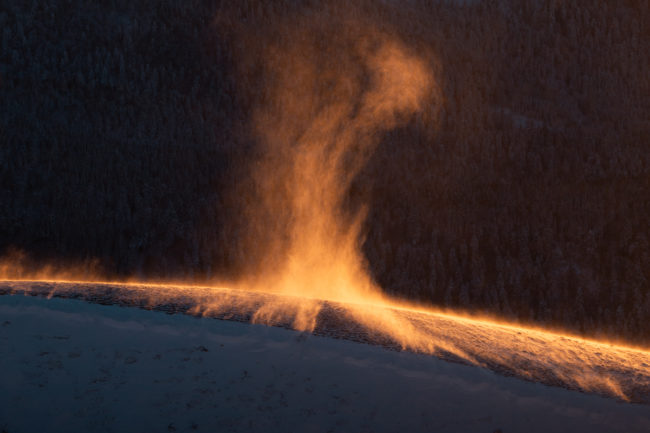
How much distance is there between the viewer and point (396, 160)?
1766 inches

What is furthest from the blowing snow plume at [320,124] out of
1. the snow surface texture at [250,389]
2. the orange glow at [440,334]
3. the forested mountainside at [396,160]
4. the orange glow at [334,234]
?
the snow surface texture at [250,389]

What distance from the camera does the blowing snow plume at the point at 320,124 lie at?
137 feet

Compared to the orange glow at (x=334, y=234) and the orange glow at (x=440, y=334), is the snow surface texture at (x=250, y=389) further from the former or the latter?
the orange glow at (x=334, y=234)

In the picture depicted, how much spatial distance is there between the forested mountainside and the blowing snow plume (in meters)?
1.42

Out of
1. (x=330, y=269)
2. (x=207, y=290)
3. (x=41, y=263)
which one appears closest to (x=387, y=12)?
(x=330, y=269)

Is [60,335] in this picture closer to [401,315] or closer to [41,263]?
[401,315]

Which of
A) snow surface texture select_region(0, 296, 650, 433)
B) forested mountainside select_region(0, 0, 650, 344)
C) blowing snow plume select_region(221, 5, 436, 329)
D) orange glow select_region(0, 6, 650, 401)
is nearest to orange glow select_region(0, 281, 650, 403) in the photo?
orange glow select_region(0, 6, 650, 401)

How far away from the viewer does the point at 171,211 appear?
42562 mm

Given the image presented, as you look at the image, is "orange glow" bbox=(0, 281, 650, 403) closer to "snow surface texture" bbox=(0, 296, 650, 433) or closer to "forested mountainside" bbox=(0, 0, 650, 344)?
"snow surface texture" bbox=(0, 296, 650, 433)

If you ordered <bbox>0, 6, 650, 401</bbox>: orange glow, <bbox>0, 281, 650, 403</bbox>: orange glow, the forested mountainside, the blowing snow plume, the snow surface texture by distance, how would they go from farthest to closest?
the blowing snow plume, the forested mountainside, <bbox>0, 6, 650, 401</bbox>: orange glow, <bbox>0, 281, 650, 403</bbox>: orange glow, the snow surface texture

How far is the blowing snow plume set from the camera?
1647 inches

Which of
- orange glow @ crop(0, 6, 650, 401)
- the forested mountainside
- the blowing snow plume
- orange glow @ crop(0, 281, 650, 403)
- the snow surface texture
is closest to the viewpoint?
the snow surface texture

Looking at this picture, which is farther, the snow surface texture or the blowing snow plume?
the blowing snow plume

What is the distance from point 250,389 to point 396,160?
41943 millimetres
